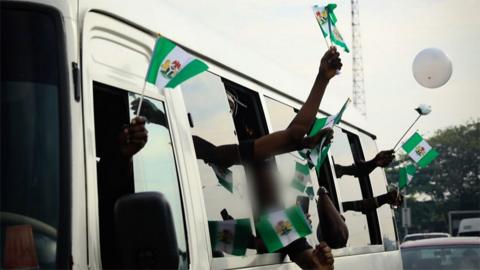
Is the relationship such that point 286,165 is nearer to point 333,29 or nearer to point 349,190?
point 333,29

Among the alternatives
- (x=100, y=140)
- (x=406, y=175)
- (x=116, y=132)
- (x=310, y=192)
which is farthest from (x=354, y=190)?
(x=100, y=140)

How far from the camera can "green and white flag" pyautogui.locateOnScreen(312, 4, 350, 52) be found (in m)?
4.98

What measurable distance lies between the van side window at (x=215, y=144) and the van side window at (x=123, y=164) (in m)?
0.32

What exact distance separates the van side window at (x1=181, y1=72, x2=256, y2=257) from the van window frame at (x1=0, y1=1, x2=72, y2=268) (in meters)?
1.03

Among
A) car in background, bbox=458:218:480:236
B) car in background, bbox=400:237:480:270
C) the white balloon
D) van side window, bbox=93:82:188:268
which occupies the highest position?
car in background, bbox=458:218:480:236

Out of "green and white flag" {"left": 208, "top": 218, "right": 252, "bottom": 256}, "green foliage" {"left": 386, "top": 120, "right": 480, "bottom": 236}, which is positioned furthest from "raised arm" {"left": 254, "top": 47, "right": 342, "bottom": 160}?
"green foliage" {"left": 386, "top": 120, "right": 480, "bottom": 236}

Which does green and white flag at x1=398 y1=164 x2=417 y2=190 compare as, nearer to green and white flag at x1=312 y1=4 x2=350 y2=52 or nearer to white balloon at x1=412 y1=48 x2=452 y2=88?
white balloon at x1=412 y1=48 x2=452 y2=88

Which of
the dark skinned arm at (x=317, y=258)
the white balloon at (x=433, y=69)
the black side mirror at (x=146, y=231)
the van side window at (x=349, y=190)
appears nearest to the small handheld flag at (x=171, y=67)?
the black side mirror at (x=146, y=231)

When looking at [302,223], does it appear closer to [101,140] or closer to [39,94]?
[101,140]

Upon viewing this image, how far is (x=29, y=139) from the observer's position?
9.69 feet

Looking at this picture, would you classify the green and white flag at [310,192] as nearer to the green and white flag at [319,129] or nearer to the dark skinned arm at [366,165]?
the green and white flag at [319,129]

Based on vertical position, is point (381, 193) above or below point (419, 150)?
below

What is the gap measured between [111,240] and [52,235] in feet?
1.35

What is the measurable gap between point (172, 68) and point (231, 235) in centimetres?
114
